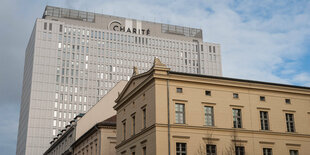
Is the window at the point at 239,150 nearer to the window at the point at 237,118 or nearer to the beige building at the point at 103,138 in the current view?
the window at the point at 237,118

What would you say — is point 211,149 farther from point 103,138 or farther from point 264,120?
point 103,138

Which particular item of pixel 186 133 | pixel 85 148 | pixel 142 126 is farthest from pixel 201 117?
pixel 85 148

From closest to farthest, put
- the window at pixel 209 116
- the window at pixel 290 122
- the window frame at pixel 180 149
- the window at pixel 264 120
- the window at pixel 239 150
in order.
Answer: the window frame at pixel 180 149 < the window at pixel 239 150 < the window at pixel 209 116 < the window at pixel 264 120 < the window at pixel 290 122

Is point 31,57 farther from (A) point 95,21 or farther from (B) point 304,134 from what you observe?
(B) point 304,134

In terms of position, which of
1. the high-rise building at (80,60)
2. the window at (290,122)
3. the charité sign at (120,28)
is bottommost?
the window at (290,122)

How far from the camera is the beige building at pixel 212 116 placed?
4059 cm

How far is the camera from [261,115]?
44781mm

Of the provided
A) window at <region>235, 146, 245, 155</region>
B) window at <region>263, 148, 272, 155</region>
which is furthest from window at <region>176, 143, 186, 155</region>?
window at <region>263, 148, 272, 155</region>

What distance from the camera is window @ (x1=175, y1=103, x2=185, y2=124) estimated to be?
135 ft

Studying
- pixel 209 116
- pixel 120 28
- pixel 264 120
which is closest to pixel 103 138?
pixel 209 116

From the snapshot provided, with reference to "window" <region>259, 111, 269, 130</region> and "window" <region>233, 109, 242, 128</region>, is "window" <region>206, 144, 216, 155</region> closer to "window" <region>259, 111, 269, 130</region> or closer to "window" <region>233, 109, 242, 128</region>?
"window" <region>233, 109, 242, 128</region>

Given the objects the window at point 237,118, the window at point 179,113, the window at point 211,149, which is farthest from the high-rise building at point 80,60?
the window at point 211,149

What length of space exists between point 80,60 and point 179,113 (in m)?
113

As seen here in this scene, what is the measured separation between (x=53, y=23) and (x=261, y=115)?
117 m
